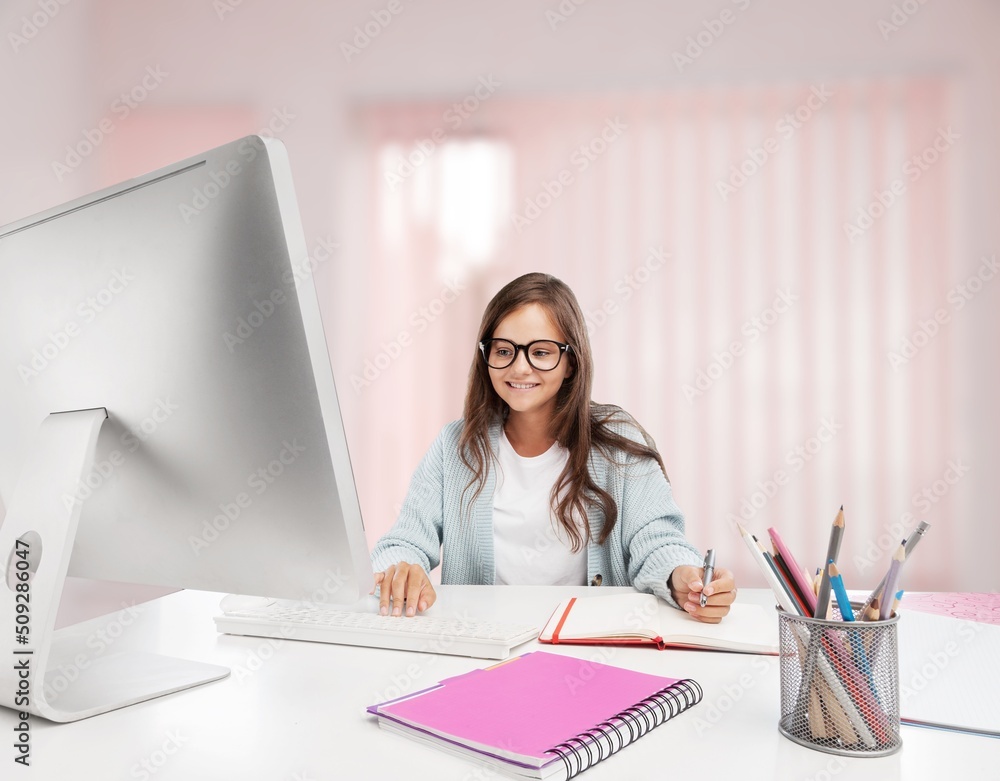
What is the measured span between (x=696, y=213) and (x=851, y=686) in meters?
2.59

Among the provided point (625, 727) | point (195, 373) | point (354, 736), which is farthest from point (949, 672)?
point (195, 373)

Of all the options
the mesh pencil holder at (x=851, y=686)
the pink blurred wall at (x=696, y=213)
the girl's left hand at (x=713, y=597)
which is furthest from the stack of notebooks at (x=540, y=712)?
the pink blurred wall at (x=696, y=213)

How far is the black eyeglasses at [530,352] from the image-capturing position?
157cm

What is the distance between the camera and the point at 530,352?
1.57 m

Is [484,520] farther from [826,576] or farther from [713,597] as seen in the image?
[826,576]

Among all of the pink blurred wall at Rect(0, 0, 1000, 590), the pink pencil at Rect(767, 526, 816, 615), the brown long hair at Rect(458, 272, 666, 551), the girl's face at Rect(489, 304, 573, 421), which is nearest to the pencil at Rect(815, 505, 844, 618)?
the pink pencil at Rect(767, 526, 816, 615)

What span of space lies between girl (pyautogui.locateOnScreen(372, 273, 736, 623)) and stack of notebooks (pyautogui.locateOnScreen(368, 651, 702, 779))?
651 millimetres

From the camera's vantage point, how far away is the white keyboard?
88 cm

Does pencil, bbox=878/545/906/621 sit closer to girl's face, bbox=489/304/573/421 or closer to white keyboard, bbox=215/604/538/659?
white keyboard, bbox=215/604/538/659

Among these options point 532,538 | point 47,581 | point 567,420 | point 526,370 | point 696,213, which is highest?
point 696,213

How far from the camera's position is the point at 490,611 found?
3.57 ft

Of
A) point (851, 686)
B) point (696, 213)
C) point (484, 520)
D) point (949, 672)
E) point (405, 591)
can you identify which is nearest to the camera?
point (851, 686)

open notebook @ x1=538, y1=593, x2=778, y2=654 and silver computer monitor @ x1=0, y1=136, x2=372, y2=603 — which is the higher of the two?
silver computer monitor @ x1=0, y1=136, x2=372, y2=603

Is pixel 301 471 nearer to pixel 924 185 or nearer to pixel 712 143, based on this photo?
pixel 712 143
